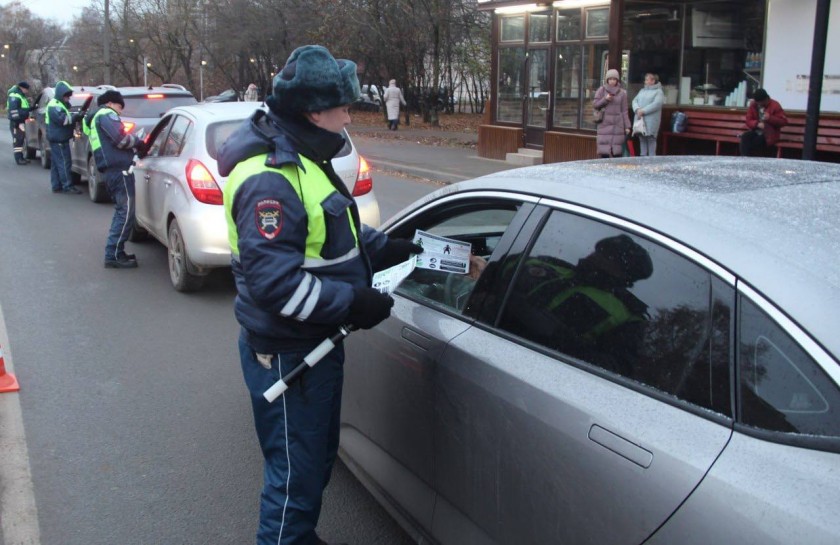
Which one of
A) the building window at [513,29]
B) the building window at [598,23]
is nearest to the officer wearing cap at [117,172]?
the building window at [598,23]

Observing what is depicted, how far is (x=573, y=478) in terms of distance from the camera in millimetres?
2305

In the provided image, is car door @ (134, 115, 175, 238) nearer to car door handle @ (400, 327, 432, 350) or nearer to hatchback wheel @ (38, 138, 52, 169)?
car door handle @ (400, 327, 432, 350)

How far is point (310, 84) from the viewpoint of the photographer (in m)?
2.83

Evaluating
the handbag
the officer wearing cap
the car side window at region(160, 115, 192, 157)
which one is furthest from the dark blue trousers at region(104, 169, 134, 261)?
the handbag

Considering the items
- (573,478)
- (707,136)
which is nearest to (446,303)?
(573,478)

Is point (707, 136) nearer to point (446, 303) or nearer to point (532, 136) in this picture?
point (532, 136)

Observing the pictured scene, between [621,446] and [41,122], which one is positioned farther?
[41,122]

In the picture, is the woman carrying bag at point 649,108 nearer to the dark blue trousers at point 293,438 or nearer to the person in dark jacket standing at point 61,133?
the person in dark jacket standing at point 61,133

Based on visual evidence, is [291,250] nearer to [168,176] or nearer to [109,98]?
[168,176]

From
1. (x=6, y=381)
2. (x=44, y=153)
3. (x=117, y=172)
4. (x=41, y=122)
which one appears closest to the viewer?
(x=6, y=381)

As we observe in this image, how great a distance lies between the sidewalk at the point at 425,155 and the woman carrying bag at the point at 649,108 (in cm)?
299

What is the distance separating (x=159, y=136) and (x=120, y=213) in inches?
35.2

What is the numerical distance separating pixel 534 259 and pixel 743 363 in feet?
2.92

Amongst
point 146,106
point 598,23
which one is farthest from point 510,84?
point 146,106
